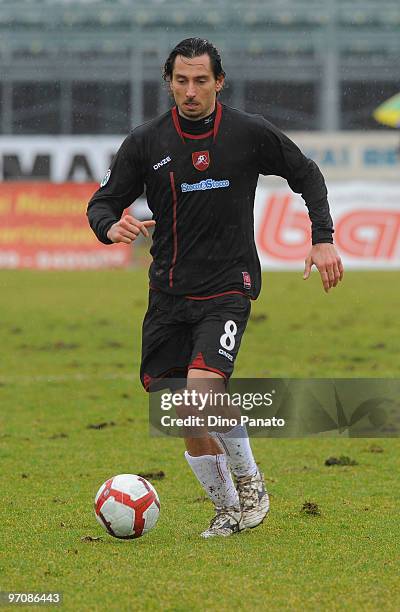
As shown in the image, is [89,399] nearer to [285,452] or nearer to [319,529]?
[285,452]

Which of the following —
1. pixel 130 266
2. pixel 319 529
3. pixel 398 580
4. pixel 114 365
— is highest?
pixel 398 580

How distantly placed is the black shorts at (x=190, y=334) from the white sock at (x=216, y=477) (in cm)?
42

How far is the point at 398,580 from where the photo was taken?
4762 millimetres

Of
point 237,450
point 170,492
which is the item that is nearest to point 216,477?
point 237,450

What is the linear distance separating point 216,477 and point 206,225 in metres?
1.22

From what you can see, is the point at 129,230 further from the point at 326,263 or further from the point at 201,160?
the point at 326,263

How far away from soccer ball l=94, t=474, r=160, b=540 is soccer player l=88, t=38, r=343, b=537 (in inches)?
12.2

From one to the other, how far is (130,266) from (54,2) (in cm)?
1544

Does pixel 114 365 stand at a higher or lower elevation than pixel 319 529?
lower

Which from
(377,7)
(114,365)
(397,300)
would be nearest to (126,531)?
(114,365)

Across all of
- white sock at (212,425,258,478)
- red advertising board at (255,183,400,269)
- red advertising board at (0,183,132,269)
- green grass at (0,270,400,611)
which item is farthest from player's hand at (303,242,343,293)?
red advertising board at (0,183,132,269)

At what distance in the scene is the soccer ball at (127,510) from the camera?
5.41 meters

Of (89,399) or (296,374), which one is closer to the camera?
(89,399)

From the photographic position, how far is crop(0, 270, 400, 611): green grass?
467 centimetres
